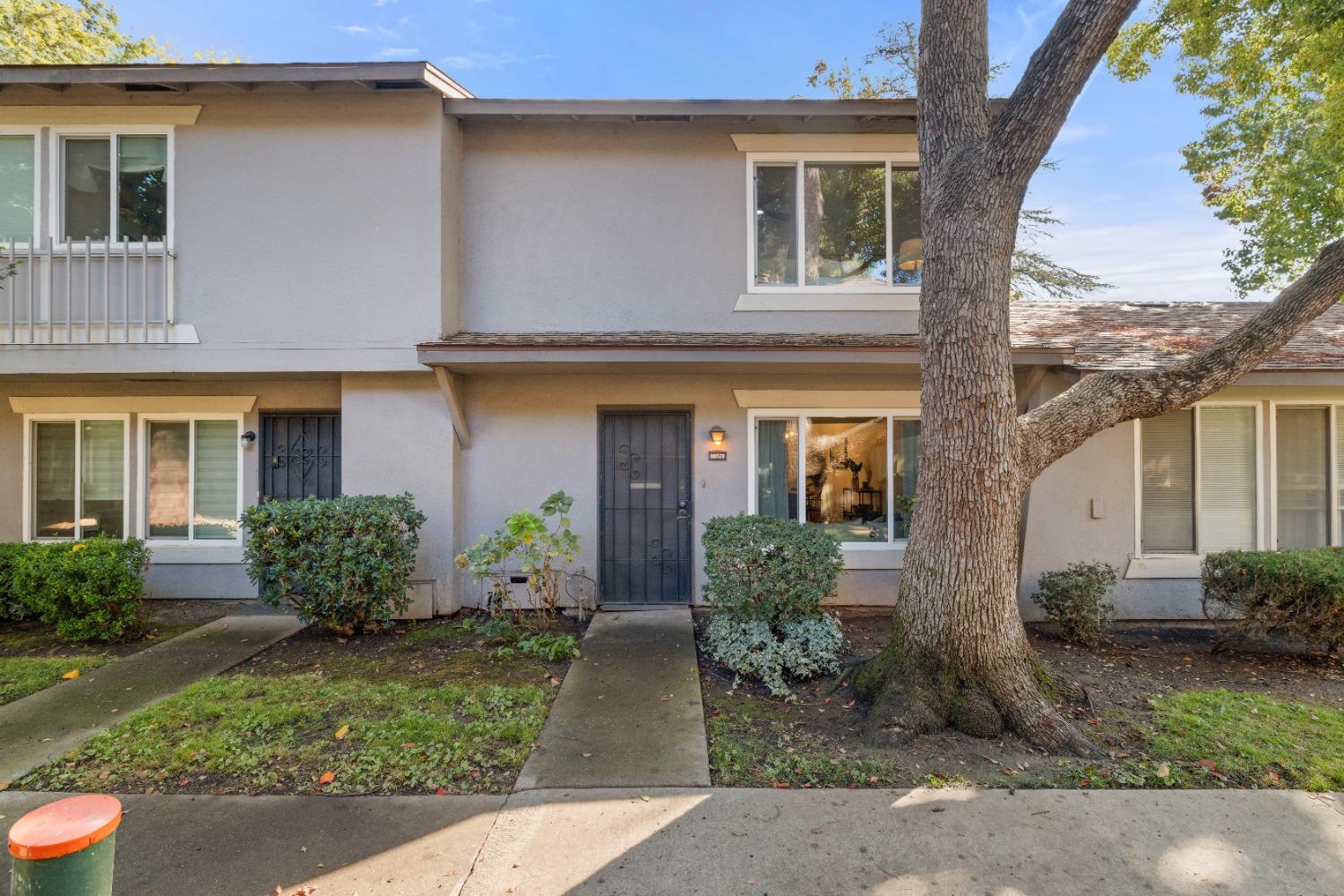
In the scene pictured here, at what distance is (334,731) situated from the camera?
412 centimetres

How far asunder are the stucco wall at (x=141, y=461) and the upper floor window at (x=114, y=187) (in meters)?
1.79

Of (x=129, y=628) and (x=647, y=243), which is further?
(x=647, y=243)

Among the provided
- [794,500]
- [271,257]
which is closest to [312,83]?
[271,257]

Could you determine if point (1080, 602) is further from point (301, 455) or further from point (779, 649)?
point (301, 455)

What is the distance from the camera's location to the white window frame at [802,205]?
281 inches

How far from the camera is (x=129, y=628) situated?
6117 mm

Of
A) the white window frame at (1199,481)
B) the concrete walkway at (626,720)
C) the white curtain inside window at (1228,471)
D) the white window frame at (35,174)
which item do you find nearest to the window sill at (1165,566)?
the white window frame at (1199,481)

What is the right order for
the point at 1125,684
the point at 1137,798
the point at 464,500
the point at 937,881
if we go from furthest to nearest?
the point at 464,500, the point at 1125,684, the point at 1137,798, the point at 937,881

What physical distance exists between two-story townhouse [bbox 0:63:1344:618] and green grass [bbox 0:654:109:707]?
6.21 ft

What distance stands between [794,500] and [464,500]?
12.9ft

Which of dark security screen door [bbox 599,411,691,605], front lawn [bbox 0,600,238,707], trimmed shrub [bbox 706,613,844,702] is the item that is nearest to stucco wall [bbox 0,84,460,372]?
dark security screen door [bbox 599,411,691,605]

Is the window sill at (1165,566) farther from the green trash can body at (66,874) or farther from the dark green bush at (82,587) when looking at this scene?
the dark green bush at (82,587)

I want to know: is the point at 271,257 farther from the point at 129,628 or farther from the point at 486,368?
the point at 129,628

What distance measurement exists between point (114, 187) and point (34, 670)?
5155mm
